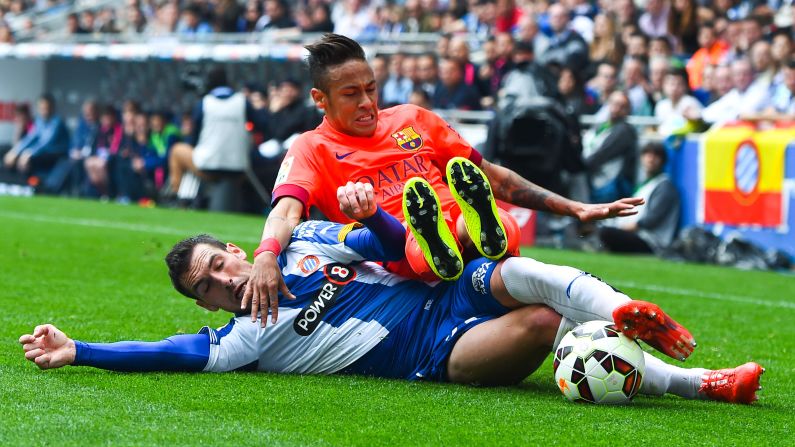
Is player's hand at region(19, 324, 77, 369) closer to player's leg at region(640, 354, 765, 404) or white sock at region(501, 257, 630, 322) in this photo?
white sock at region(501, 257, 630, 322)

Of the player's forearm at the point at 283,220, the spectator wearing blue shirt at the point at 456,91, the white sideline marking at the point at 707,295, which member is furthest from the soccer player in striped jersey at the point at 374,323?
the spectator wearing blue shirt at the point at 456,91

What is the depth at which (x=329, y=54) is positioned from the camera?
20.2 feet

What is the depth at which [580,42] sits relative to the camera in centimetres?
1556

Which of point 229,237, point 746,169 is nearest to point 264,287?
point 229,237

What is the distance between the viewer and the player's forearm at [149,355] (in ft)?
17.6

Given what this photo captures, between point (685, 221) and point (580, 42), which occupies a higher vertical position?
point (580, 42)

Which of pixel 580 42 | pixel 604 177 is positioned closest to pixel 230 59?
pixel 580 42

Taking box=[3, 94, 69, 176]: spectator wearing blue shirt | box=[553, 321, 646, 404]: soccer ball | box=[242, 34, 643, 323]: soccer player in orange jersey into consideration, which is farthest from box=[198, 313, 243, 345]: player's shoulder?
box=[3, 94, 69, 176]: spectator wearing blue shirt

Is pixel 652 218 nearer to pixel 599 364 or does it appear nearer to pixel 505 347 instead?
pixel 505 347

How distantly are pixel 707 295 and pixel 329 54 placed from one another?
4918 mm

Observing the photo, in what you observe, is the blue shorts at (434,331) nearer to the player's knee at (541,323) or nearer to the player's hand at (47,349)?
the player's knee at (541,323)

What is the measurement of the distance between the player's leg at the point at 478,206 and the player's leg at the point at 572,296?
108mm

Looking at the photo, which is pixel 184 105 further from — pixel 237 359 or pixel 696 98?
pixel 237 359

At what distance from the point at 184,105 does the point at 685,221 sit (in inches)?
405
